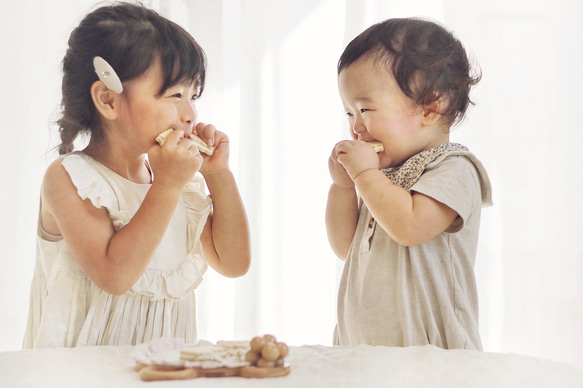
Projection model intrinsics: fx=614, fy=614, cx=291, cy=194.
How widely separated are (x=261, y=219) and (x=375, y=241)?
2.68ft

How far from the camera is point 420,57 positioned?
38.0 inches

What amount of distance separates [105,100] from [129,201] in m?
0.17

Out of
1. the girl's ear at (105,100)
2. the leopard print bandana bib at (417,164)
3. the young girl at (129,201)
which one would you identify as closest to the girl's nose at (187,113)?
the young girl at (129,201)

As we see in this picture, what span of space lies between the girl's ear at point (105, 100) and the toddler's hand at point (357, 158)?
369 mm

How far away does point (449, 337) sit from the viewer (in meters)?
0.87

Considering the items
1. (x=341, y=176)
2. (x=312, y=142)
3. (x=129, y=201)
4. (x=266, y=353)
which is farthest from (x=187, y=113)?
(x=312, y=142)

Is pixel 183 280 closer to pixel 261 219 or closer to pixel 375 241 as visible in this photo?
pixel 375 241

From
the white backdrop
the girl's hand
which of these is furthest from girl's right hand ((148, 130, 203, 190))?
the white backdrop

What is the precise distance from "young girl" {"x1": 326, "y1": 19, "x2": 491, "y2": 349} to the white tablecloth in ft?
0.64

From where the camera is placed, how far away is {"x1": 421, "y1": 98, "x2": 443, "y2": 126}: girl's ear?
3.24ft

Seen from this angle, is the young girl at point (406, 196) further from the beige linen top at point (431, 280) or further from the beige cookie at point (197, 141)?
the beige cookie at point (197, 141)

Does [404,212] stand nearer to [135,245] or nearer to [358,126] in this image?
[358,126]

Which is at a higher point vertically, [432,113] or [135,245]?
[432,113]

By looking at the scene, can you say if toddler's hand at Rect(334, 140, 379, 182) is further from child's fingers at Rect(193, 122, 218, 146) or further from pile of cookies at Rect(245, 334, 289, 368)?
pile of cookies at Rect(245, 334, 289, 368)
